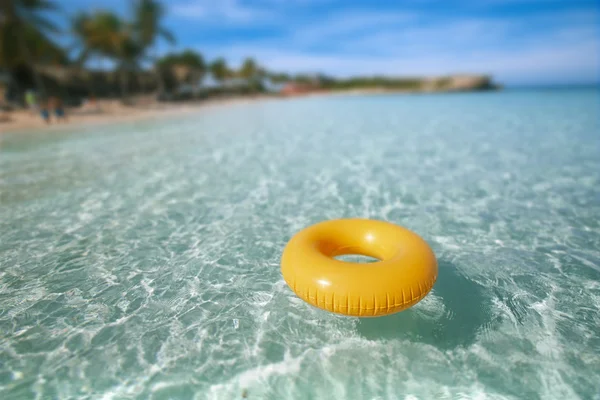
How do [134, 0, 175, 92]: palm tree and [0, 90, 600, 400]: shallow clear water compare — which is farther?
[134, 0, 175, 92]: palm tree

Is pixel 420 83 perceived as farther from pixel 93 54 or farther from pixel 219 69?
pixel 93 54

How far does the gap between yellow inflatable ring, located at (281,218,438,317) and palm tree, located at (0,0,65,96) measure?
1003 inches

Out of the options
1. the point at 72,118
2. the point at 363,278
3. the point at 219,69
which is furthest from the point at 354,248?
the point at 219,69

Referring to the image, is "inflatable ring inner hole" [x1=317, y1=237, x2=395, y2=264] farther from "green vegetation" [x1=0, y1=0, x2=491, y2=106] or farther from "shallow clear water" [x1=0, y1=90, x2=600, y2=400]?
"green vegetation" [x1=0, y1=0, x2=491, y2=106]

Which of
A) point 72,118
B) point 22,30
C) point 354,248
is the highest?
point 22,30

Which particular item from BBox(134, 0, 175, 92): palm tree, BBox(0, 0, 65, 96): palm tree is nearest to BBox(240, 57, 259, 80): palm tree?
BBox(134, 0, 175, 92): palm tree

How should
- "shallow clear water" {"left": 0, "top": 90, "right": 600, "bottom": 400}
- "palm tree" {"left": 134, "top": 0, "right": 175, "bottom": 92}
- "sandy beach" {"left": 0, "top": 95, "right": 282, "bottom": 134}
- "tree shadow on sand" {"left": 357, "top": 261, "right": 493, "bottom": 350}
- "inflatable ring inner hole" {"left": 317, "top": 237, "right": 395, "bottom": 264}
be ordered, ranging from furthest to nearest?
"palm tree" {"left": 134, "top": 0, "right": 175, "bottom": 92} < "sandy beach" {"left": 0, "top": 95, "right": 282, "bottom": 134} < "inflatable ring inner hole" {"left": 317, "top": 237, "right": 395, "bottom": 264} < "tree shadow on sand" {"left": 357, "top": 261, "right": 493, "bottom": 350} < "shallow clear water" {"left": 0, "top": 90, "right": 600, "bottom": 400}

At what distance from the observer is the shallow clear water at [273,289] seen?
271 centimetres

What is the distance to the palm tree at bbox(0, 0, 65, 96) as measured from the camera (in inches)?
760

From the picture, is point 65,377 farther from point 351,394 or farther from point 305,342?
point 351,394

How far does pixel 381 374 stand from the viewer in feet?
8.85

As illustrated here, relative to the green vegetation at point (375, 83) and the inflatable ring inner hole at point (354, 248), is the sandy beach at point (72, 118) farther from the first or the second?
the green vegetation at point (375, 83)

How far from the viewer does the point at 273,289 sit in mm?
3797

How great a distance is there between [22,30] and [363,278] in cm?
2748
